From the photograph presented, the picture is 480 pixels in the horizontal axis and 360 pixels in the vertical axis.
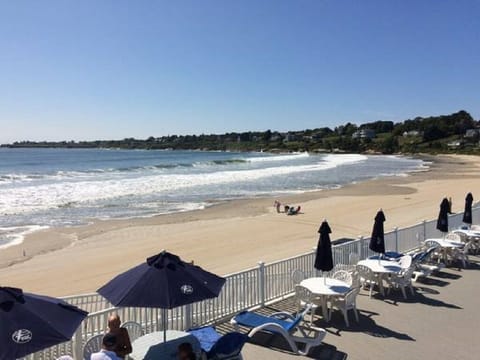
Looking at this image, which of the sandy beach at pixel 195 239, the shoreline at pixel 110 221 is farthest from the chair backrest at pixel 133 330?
the shoreline at pixel 110 221

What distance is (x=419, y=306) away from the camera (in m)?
9.16

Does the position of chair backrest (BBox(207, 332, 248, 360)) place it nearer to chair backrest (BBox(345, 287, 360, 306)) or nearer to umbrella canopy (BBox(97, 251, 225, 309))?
umbrella canopy (BBox(97, 251, 225, 309))

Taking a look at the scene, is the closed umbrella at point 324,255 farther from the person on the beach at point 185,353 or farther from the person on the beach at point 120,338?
the person on the beach at point 120,338

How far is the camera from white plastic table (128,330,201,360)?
594 centimetres

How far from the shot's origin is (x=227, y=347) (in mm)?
5969

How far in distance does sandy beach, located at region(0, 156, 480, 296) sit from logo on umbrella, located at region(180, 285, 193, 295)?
7.92 meters

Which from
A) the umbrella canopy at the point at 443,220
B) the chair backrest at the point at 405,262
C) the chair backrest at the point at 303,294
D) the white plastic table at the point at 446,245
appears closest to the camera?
the chair backrest at the point at 303,294

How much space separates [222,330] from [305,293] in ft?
5.66

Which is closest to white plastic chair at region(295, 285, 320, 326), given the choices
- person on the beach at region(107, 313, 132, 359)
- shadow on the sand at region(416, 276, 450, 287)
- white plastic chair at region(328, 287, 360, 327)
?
white plastic chair at region(328, 287, 360, 327)

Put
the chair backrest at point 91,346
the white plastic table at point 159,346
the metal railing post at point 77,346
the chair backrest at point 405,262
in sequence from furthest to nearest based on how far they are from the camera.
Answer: the chair backrest at point 405,262, the metal railing post at point 77,346, the white plastic table at point 159,346, the chair backrest at point 91,346

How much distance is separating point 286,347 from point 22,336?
4.34 meters

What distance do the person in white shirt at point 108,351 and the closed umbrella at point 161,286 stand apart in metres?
0.40

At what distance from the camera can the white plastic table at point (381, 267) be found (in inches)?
384

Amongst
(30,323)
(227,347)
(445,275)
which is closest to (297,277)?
(227,347)
